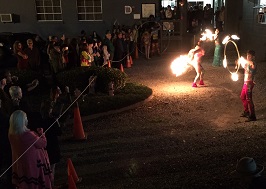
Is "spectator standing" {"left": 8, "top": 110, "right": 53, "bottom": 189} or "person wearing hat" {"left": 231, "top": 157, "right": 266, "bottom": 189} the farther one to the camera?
"spectator standing" {"left": 8, "top": 110, "right": 53, "bottom": 189}

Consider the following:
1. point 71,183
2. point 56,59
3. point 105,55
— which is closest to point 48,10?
point 105,55

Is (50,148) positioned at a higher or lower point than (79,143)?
higher

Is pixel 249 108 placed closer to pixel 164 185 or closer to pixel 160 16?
pixel 164 185

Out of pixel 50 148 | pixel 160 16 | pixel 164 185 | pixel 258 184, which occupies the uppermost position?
pixel 160 16

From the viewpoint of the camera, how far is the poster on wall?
22.5m

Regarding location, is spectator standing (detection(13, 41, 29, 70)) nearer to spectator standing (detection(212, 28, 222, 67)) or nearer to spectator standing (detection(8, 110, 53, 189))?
spectator standing (detection(8, 110, 53, 189))

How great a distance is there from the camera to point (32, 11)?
75.4 feet

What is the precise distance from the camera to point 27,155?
201 inches

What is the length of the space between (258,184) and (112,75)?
852cm

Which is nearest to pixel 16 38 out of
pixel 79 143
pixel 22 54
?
pixel 22 54

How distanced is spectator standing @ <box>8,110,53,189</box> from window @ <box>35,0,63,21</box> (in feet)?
62.1

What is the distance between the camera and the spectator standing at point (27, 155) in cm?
494

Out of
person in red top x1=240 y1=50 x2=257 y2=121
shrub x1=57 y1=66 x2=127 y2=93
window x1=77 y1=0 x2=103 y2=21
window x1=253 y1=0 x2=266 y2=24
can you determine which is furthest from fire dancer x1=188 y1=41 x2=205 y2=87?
window x1=77 y1=0 x2=103 y2=21

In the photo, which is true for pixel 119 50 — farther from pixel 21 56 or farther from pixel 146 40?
pixel 21 56
